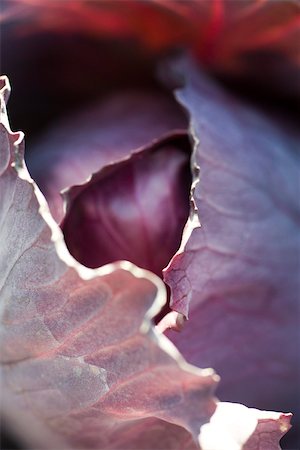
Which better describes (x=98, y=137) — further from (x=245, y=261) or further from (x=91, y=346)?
(x=91, y=346)

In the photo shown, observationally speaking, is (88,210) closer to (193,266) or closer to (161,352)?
(193,266)

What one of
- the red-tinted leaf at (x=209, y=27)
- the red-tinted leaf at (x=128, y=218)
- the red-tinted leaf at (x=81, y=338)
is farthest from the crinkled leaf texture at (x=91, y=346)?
the red-tinted leaf at (x=209, y=27)

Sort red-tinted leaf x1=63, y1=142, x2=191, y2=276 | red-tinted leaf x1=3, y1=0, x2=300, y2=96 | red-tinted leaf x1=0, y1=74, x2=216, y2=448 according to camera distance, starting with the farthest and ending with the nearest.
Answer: red-tinted leaf x1=3, y1=0, x2=300, y2=96, red-tinted leaf x1=63, y1=142, x2=191, y2=276, red-tinted leaf x1=0, y1=74, x2=216, y2=448

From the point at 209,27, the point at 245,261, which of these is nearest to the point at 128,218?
the point at 245,261

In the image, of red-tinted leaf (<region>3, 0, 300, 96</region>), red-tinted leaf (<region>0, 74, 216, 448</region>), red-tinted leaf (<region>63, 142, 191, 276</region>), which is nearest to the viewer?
red-tinted leaf (<region>0, 74, 216, 448</region>)

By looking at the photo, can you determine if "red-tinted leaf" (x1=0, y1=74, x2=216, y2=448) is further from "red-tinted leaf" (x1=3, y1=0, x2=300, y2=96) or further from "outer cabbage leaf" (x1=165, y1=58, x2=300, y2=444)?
"red-tinted leaf" (x1=3, y1=0, x2=300, y2=96)

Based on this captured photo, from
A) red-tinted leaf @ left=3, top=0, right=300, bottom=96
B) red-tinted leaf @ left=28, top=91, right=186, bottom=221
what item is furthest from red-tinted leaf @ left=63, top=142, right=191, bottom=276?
red-tinted leaf @ left=3, top=0, right=300, bottom=96

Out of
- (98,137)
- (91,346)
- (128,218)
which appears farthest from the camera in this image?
(98,137)
